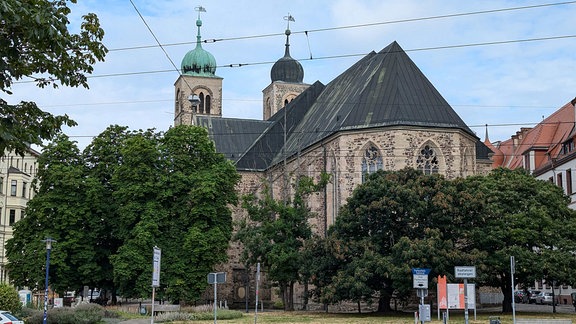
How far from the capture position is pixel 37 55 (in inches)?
427

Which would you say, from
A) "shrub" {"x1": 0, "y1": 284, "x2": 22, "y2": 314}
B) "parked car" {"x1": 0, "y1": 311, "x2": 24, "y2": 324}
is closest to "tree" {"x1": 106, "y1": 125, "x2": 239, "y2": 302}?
"shrub" {"x1": 0, "y1": 284, "x2": 22, "y2": 314}

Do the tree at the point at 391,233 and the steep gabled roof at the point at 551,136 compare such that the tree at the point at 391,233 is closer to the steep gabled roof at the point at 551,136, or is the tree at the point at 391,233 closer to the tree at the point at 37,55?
the steep gabled roof at the point at 551,136

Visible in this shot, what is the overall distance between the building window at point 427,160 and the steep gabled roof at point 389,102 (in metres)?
1.58

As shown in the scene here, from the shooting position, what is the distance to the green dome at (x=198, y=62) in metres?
81.2

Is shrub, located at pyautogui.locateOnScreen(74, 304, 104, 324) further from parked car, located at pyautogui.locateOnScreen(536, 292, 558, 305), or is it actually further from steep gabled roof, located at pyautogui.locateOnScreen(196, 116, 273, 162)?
steep gabled roof, located at pyautogui.locateOnScreen(196, 116, 273, 162)

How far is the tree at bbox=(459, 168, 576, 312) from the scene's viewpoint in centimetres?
3112

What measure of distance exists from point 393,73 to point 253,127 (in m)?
24.0

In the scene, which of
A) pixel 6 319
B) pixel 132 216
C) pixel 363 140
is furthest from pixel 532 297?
pixel 6 319

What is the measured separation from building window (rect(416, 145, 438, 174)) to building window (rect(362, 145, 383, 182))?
91.6 inches

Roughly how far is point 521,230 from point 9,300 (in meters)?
20.9

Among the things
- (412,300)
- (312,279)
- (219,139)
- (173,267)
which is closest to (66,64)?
(312,279)

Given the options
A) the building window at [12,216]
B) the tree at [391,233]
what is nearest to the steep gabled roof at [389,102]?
the tree at [391,233]

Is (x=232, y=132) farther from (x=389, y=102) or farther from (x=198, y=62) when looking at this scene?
(x=389, y=102)

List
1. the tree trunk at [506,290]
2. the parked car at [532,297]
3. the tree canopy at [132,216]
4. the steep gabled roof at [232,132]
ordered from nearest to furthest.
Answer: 1. the tree trunk at [506,290]
2. the tree canopy at [132,216]
3. the parked car at [532,297]
4. the steep gabled roof at [232,132]
